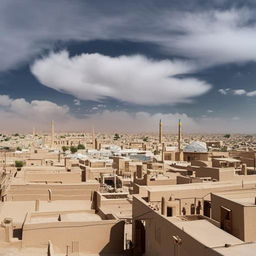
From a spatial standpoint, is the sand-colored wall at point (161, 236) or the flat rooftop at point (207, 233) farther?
the flat rooftop at point (207, 233)

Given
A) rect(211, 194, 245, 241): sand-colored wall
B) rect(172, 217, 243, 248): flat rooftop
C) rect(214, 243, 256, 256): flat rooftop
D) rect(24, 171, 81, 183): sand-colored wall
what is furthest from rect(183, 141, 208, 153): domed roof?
rect(214, 243, 256, 256): flat rooftop

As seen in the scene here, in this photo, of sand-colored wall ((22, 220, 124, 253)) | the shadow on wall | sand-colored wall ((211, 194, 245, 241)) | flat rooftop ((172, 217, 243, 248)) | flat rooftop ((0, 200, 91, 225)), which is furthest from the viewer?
flat rooftop ((0, 200, 91, 225))

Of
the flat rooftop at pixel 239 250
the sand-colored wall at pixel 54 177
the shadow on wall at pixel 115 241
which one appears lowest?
the shadow on wall at pixel 115 241

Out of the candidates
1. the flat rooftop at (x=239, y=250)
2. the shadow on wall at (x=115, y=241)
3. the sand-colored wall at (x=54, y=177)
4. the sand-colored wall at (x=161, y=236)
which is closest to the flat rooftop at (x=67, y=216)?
the shadow on wall at (x=115, y=241)

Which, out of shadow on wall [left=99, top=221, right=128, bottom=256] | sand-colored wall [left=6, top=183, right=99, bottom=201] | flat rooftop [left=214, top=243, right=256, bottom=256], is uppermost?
flat rooftop [left=214, top=243, right=256, bottom=256]

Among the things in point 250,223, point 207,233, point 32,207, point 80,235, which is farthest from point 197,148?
point 207,233

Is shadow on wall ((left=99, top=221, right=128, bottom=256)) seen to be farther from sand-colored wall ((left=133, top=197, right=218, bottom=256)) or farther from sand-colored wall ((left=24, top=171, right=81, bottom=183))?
sand-colored wall ((left=24, top=171, right=81, bottom=183))

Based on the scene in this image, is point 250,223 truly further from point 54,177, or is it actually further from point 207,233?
point 54,177

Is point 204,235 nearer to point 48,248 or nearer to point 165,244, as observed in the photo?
point 165,244

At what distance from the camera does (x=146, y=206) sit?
48.0ft

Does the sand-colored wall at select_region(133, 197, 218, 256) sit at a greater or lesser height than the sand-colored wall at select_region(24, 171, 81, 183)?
lesser

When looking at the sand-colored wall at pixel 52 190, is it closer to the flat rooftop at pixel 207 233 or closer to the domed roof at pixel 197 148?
the flat rooftop at pixel 207 233

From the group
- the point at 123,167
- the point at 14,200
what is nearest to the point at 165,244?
the point at 14,200

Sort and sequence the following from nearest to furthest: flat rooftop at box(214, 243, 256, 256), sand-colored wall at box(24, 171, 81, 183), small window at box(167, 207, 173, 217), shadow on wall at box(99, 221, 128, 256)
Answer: flat rooftop at box(214, 243, 256, 256) → small window at box(167, 207, 173, 217) → shadow on wall at box(99, 221, 128, 256) → sand-colored wall at box(24, 171, 81, 183)
